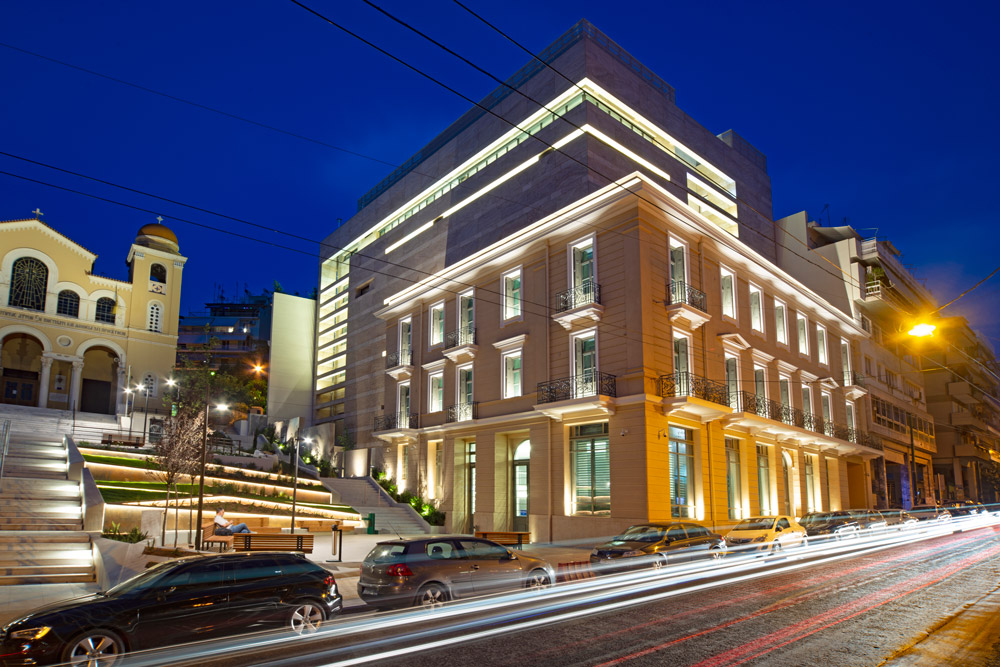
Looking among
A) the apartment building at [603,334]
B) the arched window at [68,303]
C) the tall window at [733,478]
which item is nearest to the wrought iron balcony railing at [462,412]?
the apartment building at [603,334]

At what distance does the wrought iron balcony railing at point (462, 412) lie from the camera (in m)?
32.9

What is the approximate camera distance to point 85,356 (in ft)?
176

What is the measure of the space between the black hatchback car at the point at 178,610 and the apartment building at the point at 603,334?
43.2 feet

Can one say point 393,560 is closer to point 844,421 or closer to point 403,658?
point 403,658

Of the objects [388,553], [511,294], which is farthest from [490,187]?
[388,553]

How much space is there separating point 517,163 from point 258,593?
101 feet

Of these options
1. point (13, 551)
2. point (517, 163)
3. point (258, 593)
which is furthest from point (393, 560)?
point (517, 163)

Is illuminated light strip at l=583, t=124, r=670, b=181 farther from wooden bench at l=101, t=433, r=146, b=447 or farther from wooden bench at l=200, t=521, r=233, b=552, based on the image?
wooden bench at l=101, t=433, r=146, b=447

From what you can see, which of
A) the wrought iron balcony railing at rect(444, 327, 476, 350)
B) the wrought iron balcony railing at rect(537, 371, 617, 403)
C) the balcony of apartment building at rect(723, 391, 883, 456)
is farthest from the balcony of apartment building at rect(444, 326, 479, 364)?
the balcony of apartment building at rect(723, 391, 883, 456)

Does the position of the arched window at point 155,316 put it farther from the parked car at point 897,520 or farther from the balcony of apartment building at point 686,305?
the parked car at point 897,520

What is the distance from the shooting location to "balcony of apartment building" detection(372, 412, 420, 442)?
122ft

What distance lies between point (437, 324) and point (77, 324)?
108 ft

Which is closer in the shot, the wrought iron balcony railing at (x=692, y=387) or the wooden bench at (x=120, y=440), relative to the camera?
the wrought iron balcony railing at (x=692, y=387)

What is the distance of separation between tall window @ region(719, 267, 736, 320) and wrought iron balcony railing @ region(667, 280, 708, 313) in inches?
128
